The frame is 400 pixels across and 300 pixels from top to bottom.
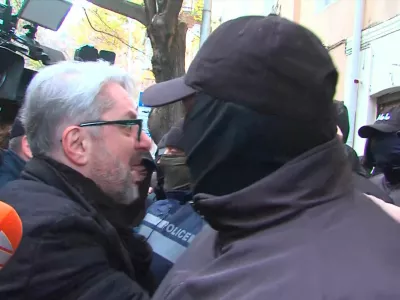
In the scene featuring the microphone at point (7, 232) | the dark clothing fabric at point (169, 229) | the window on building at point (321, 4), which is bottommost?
the dark clothing fabric at point (169, 229)

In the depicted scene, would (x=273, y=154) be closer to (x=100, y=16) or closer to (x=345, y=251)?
(x=345, y=251)

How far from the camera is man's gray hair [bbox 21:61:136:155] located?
1.75 m

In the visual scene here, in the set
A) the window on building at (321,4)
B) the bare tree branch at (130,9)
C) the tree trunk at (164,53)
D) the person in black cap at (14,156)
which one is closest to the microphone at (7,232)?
the person in black cap at (14,156)

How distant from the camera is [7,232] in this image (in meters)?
1.13

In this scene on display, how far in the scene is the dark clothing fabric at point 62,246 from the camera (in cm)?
141

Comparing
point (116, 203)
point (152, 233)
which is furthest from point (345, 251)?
point (152, 233)

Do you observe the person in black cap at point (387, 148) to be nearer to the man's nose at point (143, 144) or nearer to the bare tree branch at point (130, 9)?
the man's nose at point (143, 144)

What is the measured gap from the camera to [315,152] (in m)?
1.13

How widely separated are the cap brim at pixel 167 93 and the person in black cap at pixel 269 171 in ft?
0.11

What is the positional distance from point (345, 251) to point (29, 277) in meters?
0.85

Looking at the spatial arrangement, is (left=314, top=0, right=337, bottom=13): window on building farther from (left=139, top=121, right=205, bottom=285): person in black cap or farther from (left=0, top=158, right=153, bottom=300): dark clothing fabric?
(left=0, top=158, right=153, bottom=300): dark clothing fabric

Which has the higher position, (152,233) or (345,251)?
(345,251)

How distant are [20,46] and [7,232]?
2374 mm

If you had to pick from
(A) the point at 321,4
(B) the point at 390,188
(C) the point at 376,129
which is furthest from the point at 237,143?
(A) the point at 321,4
